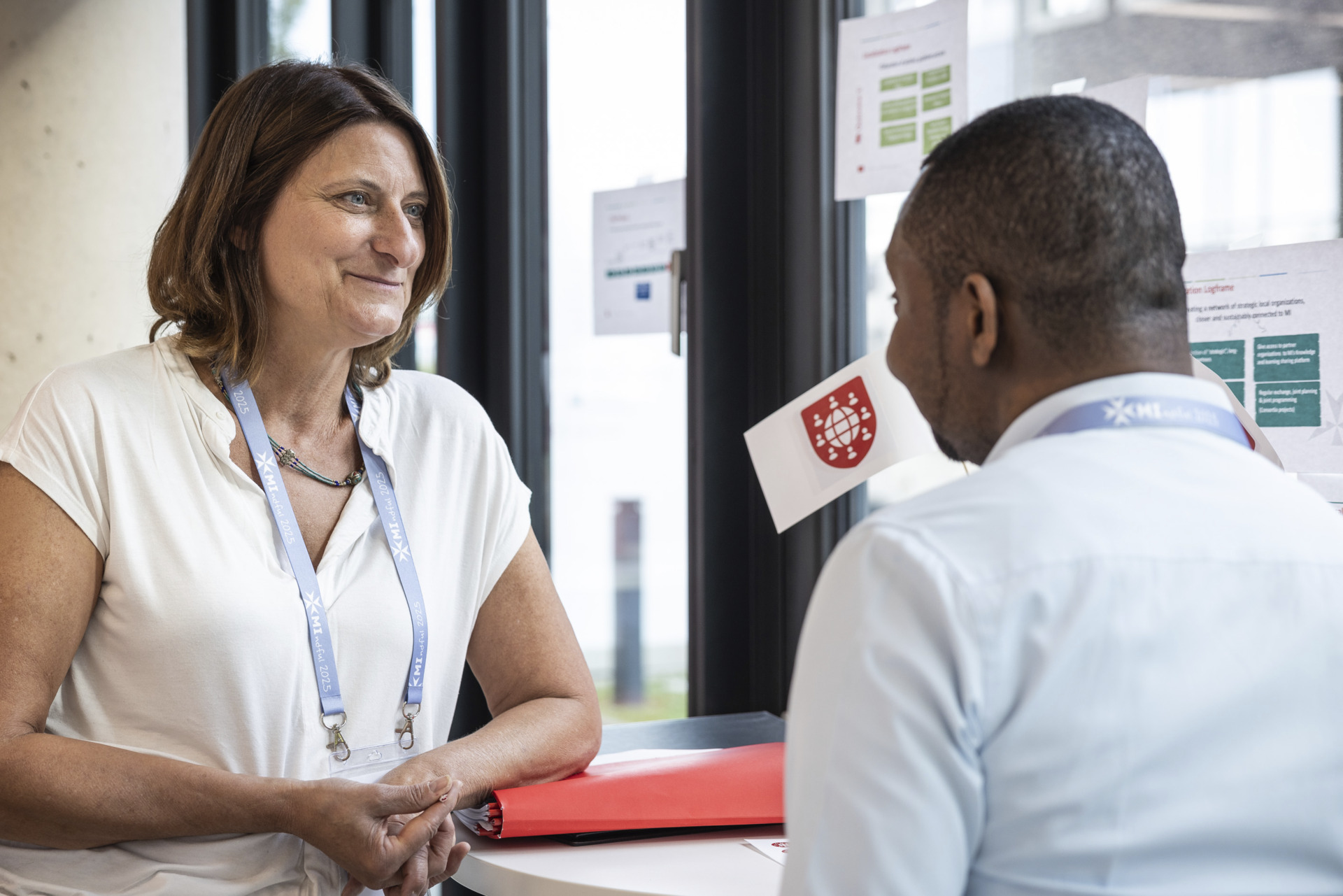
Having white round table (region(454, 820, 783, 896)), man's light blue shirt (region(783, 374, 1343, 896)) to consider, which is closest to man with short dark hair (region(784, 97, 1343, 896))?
man's light blue shirt (region(783, 374, 1343, 896))

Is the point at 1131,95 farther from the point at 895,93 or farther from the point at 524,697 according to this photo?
the point at 524,697

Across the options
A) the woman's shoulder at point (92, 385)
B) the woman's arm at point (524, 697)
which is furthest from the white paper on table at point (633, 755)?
the woman's shoulder at point (92, 385)

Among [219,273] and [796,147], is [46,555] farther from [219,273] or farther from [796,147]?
[796,147]

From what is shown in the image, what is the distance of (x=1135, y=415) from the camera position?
2.61 ft

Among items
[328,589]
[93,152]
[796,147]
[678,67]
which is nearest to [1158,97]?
[796,147]

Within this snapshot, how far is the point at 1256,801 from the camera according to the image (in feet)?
2.33

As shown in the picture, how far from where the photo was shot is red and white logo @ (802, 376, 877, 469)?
165 cm

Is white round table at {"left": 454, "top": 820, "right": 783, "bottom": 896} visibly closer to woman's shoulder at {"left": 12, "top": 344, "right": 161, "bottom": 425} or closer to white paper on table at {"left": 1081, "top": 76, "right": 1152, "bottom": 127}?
woman's shoulder at {"left": 12, "top": 344, "right": 161, "bottom": 425}

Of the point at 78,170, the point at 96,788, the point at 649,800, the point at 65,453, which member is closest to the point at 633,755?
the point at 649,800

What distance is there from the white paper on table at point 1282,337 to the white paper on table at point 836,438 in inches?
15.3

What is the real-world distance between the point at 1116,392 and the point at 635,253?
1661 millimetres

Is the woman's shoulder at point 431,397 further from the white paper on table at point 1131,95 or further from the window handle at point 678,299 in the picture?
the white paper on table at point 1131,95

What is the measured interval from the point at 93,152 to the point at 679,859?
9.99ft

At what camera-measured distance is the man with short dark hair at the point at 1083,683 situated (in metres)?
0.68
